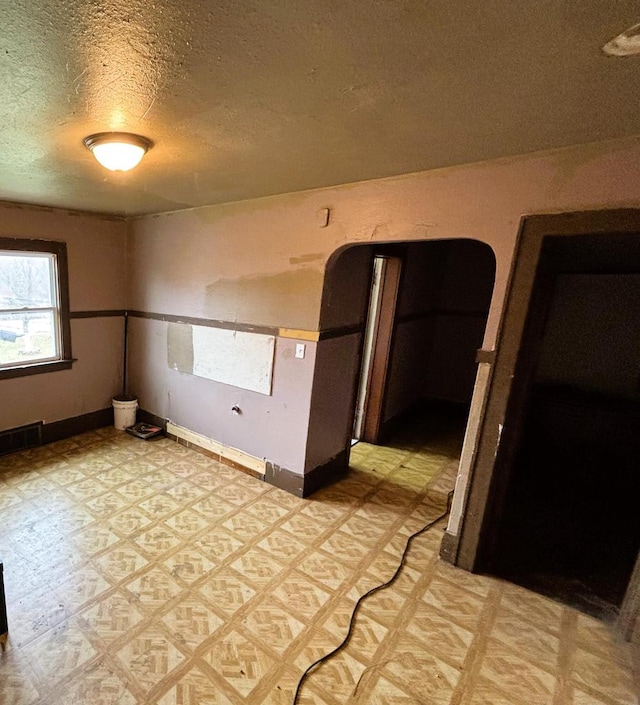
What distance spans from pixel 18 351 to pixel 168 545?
2.54 metres

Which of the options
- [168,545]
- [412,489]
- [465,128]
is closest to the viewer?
[465,128]

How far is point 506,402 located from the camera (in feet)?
6.81

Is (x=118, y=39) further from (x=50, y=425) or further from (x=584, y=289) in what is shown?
(x=584, y=289)

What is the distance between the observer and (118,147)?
171 centimetres

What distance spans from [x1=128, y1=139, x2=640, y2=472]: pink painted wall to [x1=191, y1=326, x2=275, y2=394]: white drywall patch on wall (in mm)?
138

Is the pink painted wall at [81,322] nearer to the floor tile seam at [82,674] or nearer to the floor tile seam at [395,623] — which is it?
the floor tile seam at [82,674]

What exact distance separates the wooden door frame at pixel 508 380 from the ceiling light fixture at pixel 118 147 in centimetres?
192

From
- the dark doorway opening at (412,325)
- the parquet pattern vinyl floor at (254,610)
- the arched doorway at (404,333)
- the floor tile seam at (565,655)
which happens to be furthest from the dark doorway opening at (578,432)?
the arched doorway at (404,333)

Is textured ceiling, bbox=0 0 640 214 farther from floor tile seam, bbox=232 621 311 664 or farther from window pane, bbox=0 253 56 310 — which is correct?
floor tile seam, bbox=232 621 311 664

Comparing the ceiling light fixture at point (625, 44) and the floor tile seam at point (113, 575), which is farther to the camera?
the floor tile seam at point (113, 575)

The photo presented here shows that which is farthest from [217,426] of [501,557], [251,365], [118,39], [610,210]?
[610,210]

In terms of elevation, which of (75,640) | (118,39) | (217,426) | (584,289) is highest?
(118,39)

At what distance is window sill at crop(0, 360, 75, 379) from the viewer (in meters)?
3.39

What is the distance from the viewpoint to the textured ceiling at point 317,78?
0.89 m
